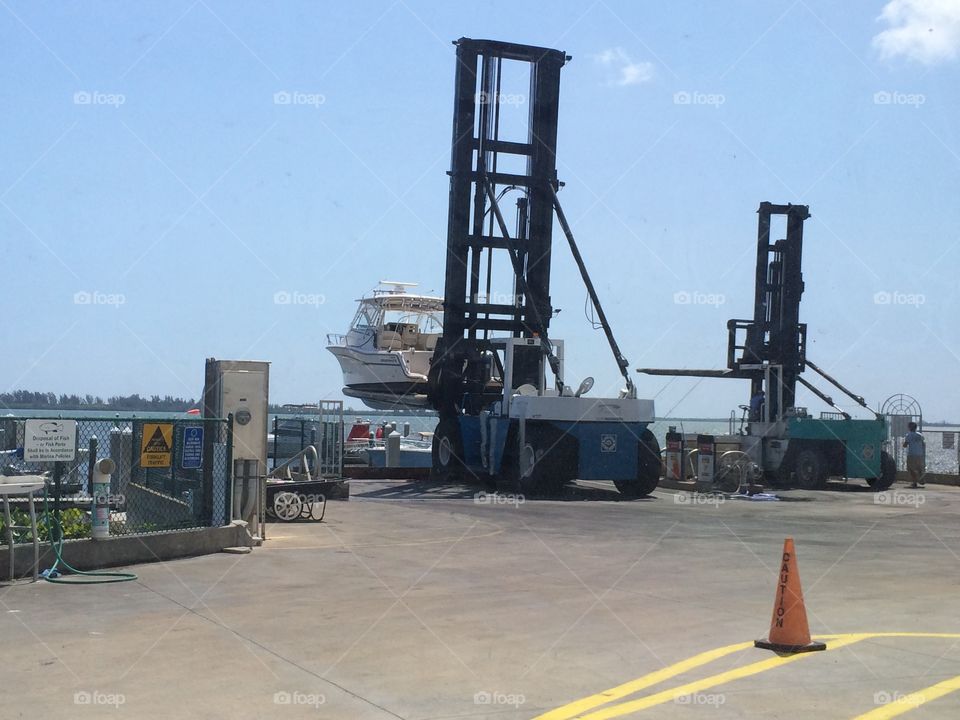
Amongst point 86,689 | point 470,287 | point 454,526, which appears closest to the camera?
point 86,689

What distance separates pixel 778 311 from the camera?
99.2 ft

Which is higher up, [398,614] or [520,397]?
[520,397]

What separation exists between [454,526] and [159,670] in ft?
32.0

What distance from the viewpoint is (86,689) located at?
23.3ft

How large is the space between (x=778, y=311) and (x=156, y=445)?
20.5 m

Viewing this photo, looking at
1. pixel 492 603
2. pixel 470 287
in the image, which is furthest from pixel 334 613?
pixel 470 287

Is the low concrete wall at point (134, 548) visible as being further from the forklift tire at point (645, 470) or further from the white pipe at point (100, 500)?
the forklift tire at point (645, 470)

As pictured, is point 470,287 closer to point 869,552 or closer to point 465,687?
point 869,552

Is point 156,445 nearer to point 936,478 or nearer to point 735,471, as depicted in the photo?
point 735,471

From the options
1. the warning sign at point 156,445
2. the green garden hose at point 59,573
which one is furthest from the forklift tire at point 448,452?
the green garden hose at point 59,573

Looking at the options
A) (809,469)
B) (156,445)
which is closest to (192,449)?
(156,445)

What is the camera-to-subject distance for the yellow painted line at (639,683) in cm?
669

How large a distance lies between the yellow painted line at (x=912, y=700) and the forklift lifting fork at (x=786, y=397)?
66.9 ft

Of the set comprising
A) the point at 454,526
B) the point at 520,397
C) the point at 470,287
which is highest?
the point at 470,287
